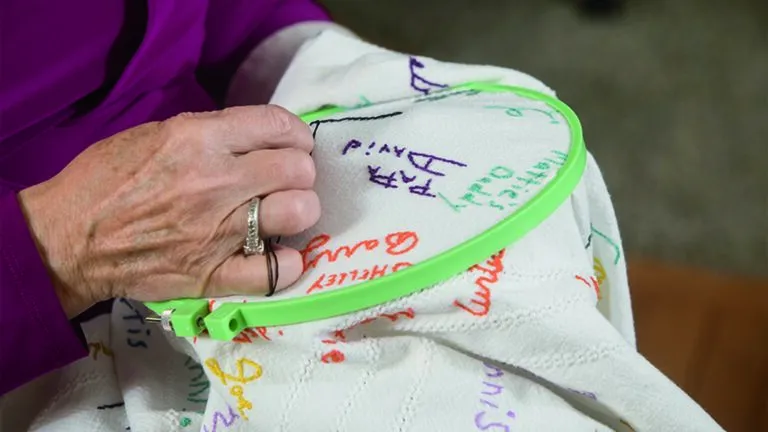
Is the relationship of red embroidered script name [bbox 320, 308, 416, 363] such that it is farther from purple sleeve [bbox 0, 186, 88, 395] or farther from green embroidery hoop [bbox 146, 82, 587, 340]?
purple sleeve [bbox 0, 186, 88, 395]

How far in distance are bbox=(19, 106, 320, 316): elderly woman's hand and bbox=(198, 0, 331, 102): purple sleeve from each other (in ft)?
0.82

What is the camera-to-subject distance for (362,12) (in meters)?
2.07

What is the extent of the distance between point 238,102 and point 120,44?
160 mm

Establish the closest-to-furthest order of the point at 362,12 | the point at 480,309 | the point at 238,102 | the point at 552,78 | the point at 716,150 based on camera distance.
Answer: the point at 480,309, the point at 238,102, the point at 716,150, the point at 552,78, the point at 362,12

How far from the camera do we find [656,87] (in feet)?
5.70

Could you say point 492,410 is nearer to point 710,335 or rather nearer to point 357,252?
point 357,252

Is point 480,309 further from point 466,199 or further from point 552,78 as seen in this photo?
point 552,78

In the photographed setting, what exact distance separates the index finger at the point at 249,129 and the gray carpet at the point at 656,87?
1.03 metres

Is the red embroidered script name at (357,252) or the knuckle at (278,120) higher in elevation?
the knuckle at (278,120)

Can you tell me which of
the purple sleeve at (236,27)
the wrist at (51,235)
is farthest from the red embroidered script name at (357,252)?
the purple sleeve at (236,27)

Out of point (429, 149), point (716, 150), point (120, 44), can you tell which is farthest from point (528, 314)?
point (716, 150)

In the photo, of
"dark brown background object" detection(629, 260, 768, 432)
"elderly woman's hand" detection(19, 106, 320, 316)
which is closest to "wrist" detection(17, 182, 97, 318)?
"elderly woman's hand" detection(19, 106, 320, 316)

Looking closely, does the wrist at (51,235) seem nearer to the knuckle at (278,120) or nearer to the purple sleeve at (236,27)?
the knuckle at (278,120)

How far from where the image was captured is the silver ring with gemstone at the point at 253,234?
1.77 feet
